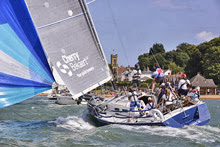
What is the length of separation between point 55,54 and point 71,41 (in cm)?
88

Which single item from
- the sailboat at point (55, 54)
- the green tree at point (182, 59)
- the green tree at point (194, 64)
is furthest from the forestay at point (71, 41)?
the green tree at point (182, 59)

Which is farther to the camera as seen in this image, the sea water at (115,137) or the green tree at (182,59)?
the green tree at (182,59)

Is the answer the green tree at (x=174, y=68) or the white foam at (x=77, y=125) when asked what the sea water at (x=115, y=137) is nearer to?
the white foam at (x=77, y=125)

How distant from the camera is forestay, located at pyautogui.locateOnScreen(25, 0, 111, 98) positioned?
1252 cm

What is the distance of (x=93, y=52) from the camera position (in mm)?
13109

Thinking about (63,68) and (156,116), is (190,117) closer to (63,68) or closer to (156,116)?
(156,116)

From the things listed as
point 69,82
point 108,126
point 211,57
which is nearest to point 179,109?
point 108,126

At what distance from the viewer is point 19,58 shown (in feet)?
A: 41.3

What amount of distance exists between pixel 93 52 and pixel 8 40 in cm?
356

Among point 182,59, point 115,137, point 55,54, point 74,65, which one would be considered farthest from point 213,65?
point 182,59

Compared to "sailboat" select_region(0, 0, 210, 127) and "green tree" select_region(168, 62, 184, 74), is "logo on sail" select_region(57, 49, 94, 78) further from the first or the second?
"green tree" select_region(168, 62, 184, 74)

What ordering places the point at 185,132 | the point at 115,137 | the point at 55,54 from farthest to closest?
the point at 55,54 < the point at 185,132 < the point at 115,137

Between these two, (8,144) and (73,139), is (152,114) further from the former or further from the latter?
(8,144)

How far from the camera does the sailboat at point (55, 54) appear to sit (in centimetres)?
1227
